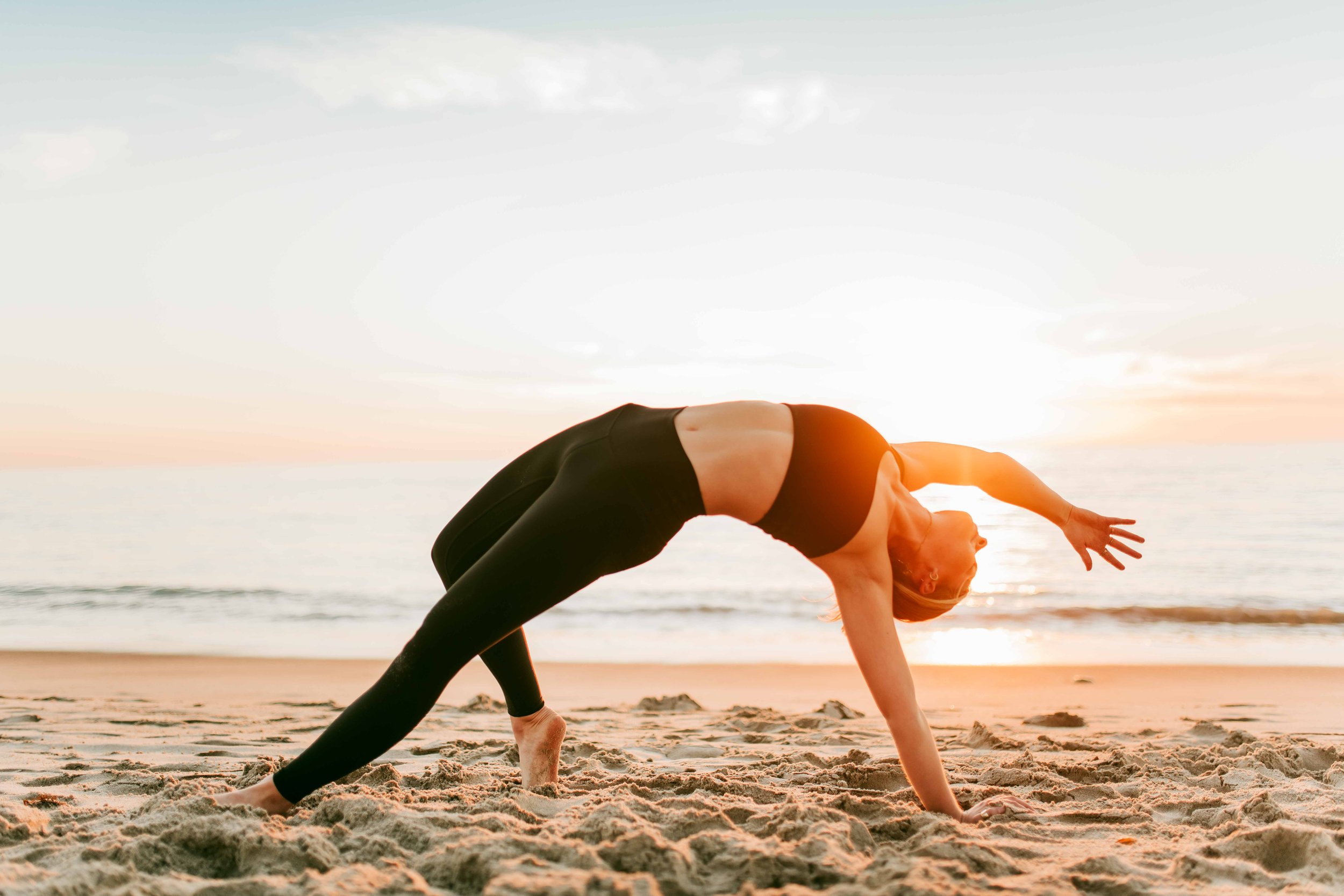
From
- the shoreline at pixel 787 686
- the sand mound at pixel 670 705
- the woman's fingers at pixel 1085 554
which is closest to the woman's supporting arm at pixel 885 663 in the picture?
the woman's fingers at pixel 1085 554

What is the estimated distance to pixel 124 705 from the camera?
5.37 m

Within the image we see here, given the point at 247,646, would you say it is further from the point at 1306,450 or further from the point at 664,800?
the point at 1306,450

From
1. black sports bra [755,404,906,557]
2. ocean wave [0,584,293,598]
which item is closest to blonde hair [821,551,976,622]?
black sports bra [755,404,906,557]

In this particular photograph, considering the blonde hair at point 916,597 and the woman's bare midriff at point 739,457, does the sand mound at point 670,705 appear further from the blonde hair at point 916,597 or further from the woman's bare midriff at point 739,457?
the woman's bare midriff at point 739,457

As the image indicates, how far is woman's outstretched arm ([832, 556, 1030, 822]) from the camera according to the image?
2436 millimetres

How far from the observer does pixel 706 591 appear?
38.2 feet

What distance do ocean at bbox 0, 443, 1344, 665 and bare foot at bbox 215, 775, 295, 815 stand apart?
1622 millimetres

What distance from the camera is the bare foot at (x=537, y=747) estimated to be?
10.0ft

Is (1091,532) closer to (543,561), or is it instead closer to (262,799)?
(543,561)

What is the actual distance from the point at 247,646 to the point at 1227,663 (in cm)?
807

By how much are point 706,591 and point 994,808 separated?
8927mm

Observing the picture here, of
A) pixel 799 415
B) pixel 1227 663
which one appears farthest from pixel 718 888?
pixel 1227 663

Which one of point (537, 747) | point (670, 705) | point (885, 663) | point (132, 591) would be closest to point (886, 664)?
point (885, 663)

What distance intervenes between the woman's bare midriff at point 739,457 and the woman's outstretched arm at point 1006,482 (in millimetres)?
475
